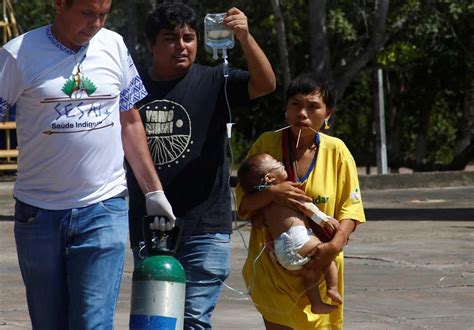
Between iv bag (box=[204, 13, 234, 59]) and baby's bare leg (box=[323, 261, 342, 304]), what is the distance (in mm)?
1131

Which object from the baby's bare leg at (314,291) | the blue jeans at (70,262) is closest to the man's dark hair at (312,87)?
the baby's bare leg at (314,291)

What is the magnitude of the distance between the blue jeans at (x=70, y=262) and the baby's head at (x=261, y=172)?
81 centimetres

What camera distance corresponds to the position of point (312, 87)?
5695 millimetres

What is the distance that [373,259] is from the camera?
12.4 meters

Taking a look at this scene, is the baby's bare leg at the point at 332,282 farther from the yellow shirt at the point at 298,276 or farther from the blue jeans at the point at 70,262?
the blue jeans at the point at 70,262

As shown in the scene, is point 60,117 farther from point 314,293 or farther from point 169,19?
point 314,293

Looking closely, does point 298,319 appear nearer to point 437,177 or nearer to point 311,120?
point 311,120

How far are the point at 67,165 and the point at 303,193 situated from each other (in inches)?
46.4

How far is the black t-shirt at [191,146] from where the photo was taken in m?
5.73

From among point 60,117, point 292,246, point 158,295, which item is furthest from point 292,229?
point 60,117

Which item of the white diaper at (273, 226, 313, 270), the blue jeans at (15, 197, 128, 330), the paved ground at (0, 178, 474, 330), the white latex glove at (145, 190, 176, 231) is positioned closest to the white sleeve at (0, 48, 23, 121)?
the blue jeans at (15, 197, 128, 330)

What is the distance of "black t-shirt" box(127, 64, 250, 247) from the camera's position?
18.8ft

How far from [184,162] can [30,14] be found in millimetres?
39156

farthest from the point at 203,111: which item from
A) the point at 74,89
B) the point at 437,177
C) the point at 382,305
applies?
the point at 437,177
